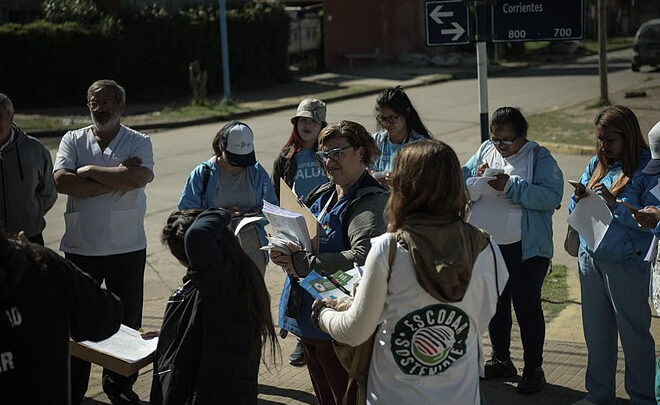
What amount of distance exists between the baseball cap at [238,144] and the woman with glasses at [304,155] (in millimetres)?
777

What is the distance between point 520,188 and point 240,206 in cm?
176

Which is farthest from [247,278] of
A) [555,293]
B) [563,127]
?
[563,127]

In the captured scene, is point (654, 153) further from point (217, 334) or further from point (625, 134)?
point (217, 334)

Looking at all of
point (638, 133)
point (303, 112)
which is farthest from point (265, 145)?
point (638, 133)

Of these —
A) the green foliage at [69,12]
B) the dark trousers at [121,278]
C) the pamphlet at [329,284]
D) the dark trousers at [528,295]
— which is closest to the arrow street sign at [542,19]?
the dark trousers at [528,295]

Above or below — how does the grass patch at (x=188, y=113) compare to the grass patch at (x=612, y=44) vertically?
below

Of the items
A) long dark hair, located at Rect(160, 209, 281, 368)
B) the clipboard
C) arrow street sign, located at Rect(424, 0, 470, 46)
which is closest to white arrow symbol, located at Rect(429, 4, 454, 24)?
arrow street sign, located at Rect(424, 0, 470, 46)

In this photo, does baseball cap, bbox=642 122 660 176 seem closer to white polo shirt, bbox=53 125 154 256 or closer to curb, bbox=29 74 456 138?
white polo shirt, bbox=53 125 154 256

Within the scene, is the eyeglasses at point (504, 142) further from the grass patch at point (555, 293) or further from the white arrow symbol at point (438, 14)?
the grass patch at point (555, 293)

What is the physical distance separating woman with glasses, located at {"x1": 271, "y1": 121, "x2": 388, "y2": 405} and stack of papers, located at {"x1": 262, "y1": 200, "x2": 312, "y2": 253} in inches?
1.7

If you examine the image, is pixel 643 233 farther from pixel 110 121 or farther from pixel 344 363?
pixel 110 121

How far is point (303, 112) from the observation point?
659 centimetres

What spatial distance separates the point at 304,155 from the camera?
6684mm

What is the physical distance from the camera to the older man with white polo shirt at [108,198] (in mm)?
5840
